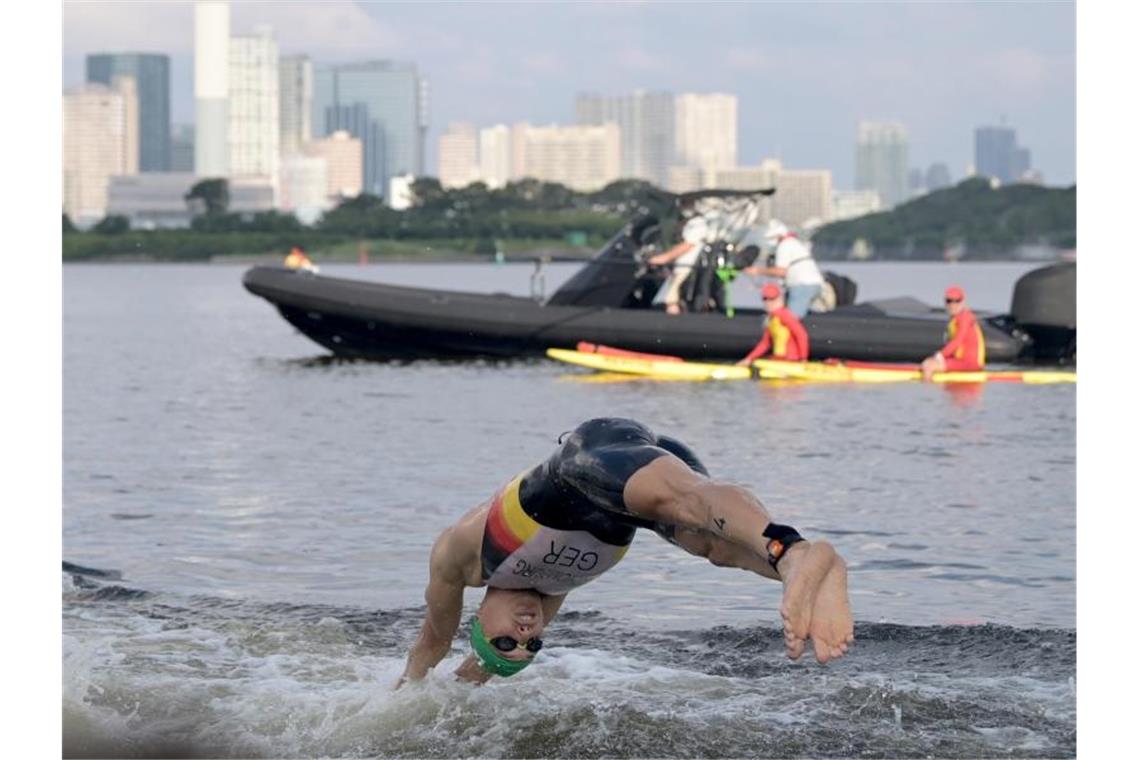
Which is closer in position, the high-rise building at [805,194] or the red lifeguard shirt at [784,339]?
the red lifeguard shirt at [784,339]

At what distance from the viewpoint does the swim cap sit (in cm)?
689

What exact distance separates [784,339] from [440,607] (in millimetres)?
16205

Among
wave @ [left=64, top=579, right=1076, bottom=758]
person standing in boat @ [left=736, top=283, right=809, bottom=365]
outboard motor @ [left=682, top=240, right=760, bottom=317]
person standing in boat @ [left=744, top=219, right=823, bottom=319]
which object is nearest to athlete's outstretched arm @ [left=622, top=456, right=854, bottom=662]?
wave @ [left=64, top=579, right=1076, bottom=758]

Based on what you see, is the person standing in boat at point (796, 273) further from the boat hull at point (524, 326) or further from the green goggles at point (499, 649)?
the green goggles at point (499, 649)

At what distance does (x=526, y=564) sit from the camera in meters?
6.56

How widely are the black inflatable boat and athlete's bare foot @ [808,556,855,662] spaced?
61.1 ft

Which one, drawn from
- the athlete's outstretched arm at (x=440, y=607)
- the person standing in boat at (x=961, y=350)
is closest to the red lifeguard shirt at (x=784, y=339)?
the person standing in boat at (x=961, y=350)

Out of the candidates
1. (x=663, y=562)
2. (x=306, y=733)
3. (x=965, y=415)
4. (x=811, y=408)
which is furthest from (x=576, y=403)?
(x=306, y=733)

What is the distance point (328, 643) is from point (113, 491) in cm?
666

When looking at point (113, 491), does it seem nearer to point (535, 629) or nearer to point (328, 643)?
point (328, 643)

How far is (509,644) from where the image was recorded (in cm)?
688

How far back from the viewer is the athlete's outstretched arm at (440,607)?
6.89 metres

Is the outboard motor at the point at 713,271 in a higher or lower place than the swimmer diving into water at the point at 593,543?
higher

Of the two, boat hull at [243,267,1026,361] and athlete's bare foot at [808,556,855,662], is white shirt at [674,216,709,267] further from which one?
athlete's bare foot at [808,556,855,662]
